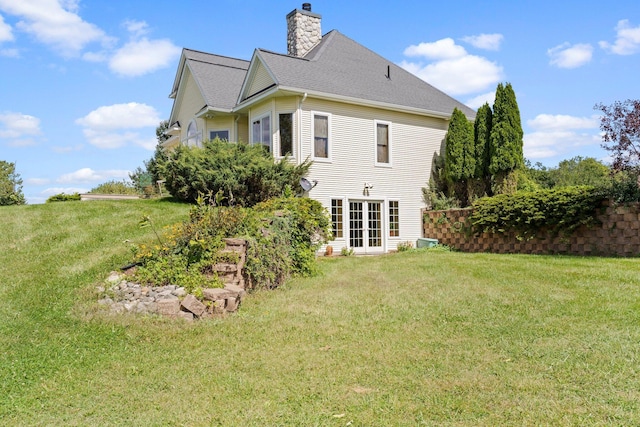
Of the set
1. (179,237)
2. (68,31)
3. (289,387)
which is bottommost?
(289,387)

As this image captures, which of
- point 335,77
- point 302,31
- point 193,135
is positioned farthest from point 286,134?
point 193,135

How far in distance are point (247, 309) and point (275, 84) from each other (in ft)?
31.2

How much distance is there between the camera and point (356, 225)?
15.7 metres

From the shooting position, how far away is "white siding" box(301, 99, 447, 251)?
49.4 ft

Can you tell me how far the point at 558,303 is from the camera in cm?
630

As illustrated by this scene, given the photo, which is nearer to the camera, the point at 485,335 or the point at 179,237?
the point at 485,335

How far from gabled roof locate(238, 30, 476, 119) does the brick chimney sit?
0.49 metres

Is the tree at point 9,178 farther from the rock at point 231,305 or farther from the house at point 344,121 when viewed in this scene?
the rock at point 231,305

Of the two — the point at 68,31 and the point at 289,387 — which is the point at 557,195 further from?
the point at 68,31

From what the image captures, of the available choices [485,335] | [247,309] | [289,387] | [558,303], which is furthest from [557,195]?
[289,387]

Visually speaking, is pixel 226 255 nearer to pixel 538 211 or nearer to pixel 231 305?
pixel 231 305

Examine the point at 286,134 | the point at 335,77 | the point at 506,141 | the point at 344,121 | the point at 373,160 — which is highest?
the point at 335,77

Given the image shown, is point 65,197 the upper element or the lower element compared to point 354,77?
lower

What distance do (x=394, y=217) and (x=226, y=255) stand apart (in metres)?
10.3
